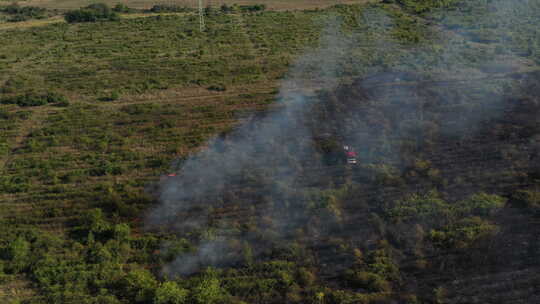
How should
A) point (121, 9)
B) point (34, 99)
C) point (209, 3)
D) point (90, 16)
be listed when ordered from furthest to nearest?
point (209, 3)
point (121, 9)
point (90, 16)
point (34, 99)

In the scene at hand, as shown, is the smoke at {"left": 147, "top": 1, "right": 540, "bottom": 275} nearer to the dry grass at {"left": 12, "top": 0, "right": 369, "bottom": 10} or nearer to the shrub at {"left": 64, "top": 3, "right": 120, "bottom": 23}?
the dry grass at {"left": 12, "top": 0, "right": 369, "bottom": 10}

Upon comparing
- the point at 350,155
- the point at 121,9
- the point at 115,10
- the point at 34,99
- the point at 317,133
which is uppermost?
the point at 121,9

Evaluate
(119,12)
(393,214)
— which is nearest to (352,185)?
(393,214)

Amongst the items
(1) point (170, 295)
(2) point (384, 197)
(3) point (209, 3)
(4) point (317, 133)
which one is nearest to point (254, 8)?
(3) point (209, 3)

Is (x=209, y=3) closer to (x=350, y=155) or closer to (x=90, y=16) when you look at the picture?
(x=90, y=16)

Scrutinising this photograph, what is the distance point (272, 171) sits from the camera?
19.0 m

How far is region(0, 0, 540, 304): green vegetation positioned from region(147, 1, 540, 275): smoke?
0.40 ft

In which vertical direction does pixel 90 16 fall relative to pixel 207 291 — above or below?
above

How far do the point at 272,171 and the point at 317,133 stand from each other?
14.5 feet

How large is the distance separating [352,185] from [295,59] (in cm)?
1844

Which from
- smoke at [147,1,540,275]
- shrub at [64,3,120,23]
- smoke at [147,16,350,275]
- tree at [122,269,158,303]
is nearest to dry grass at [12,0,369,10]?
shrub at [64,3,120,23]

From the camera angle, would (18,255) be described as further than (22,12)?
No

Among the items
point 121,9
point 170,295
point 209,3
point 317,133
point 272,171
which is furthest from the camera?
point 209,3

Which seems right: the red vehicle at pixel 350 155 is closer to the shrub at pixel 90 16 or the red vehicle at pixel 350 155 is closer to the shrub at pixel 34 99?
the shrub at pixel 34 99
